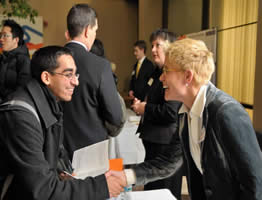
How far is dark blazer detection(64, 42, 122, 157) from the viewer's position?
1.88 metres

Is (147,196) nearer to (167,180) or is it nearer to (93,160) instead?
(93,160)

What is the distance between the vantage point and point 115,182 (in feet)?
4.03

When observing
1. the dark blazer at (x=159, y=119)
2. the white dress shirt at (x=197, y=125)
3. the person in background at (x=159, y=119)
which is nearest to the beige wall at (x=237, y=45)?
the person in background at (x=159, y=119)

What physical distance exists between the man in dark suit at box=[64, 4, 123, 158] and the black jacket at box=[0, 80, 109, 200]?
676 mm

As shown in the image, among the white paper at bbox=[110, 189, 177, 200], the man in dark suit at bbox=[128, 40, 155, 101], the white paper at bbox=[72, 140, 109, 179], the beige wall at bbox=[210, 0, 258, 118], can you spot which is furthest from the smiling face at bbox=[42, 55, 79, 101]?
the man in dark suit at bbox=[128, 40, 155, 101]

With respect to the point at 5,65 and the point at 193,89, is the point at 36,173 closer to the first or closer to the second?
the point at 193,89

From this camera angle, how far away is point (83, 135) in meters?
1.93

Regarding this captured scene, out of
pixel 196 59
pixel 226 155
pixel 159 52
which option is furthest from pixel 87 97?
pixel 226 155

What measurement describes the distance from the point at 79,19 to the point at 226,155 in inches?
54.8

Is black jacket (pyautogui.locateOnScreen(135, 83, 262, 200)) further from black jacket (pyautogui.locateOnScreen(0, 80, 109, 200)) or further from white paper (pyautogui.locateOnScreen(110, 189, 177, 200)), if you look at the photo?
black jacket (pyautogui.locateOnScreen(0, 80, 109, 200))

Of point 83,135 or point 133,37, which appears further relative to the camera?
point 133,37

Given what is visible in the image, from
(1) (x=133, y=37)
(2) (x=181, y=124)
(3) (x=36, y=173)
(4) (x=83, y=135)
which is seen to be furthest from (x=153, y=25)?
(3) (x=36, y=173)

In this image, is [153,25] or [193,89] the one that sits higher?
Answer: [153,25]

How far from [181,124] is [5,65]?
2127 mm
